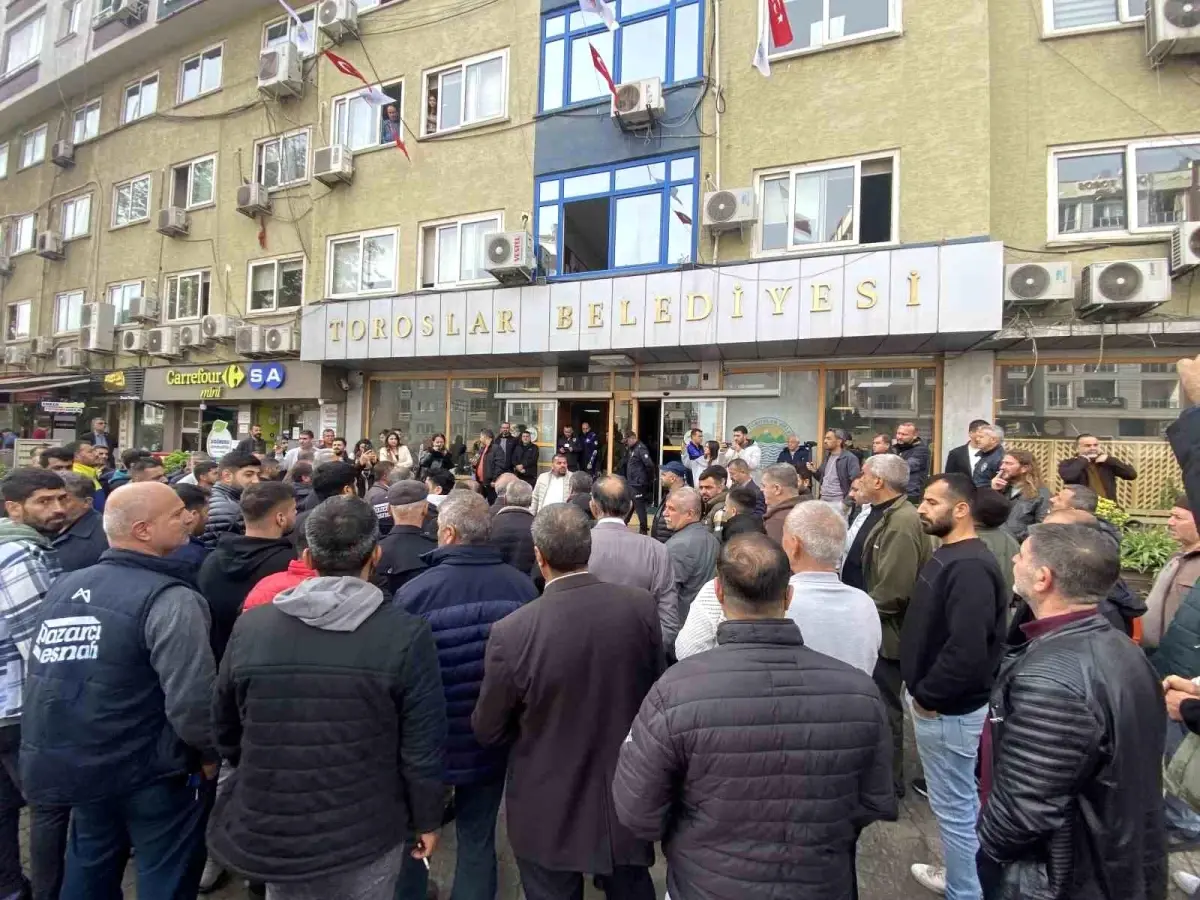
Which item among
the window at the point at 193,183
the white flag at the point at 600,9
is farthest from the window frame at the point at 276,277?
the white flag at the point at 600,9

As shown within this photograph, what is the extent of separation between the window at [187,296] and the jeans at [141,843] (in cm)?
1592

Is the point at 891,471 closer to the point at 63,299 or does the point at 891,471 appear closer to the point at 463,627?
the point at 463,627

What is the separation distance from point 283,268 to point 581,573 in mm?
14642

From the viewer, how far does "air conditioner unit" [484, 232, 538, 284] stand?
408 inches

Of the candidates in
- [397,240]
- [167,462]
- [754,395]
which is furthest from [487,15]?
[167,462]

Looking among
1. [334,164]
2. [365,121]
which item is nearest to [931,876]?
[334,164]

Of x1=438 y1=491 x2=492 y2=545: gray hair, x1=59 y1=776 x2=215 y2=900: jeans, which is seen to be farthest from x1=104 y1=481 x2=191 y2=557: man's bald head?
x1=438 y1=491 x2=492 y2=545: gray hair

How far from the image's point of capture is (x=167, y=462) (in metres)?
10.7

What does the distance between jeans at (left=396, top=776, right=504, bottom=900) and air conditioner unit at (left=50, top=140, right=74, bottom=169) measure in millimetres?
24373

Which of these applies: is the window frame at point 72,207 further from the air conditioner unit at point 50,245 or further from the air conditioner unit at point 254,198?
the air conditioner unit at point 254,198

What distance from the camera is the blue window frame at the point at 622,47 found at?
32.8 feet

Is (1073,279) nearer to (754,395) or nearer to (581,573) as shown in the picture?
(754,395)

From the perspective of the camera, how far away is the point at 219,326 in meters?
13.9

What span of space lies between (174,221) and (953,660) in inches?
745
